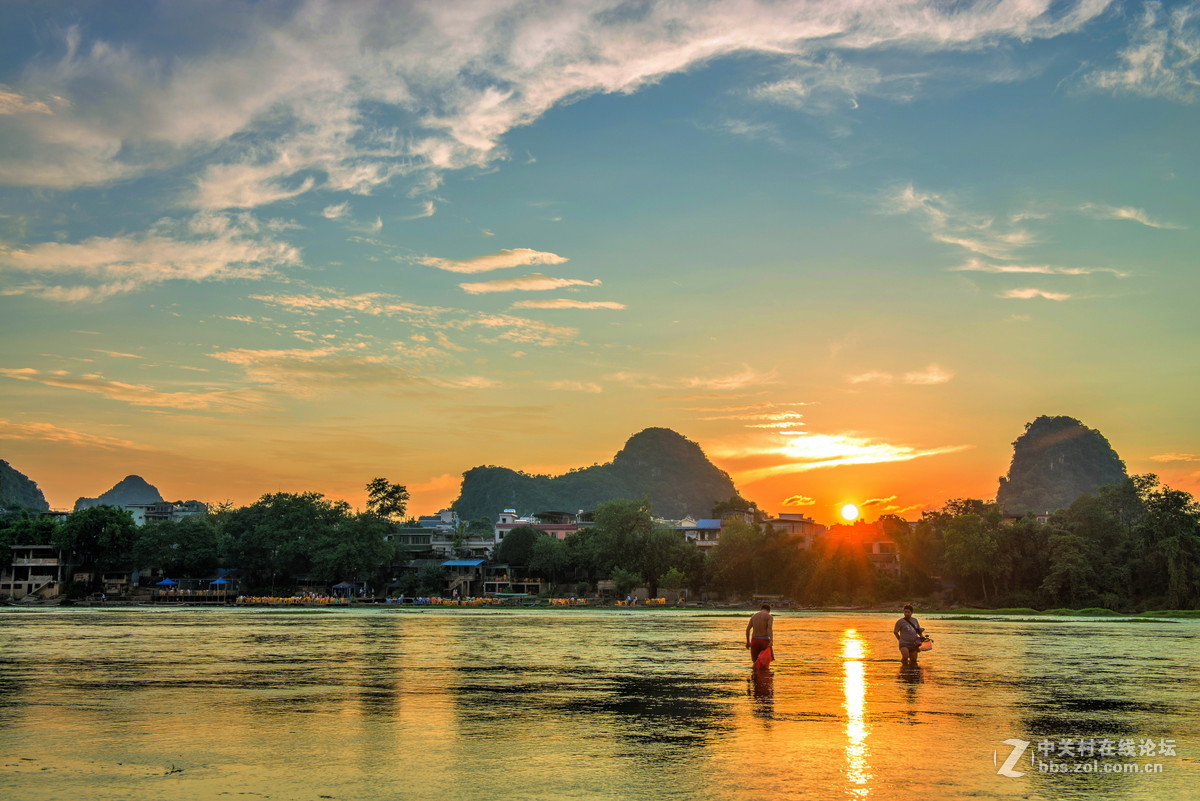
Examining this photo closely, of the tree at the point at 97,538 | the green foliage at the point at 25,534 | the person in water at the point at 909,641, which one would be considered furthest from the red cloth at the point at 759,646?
the green foliage at the point at 25,534

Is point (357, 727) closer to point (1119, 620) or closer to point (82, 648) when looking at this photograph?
point (82, 648)

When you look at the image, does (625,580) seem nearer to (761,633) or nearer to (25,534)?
(25,534)

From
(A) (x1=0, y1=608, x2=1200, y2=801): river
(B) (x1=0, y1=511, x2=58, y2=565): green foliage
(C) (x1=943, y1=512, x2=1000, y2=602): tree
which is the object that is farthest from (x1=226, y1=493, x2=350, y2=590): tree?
(A) (x1=0, y1=608, x2=1200, y2=801): river

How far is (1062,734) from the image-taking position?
488 inches

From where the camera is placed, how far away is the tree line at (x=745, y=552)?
76.0 metres

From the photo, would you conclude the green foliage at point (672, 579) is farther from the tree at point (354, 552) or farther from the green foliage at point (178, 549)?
the green foliage at point (178, 549)

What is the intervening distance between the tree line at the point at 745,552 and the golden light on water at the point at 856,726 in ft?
200

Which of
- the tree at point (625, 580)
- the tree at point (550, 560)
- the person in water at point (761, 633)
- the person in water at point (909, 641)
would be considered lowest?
the tree at point (625, 580)

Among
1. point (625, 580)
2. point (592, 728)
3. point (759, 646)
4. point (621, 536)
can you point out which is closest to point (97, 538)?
point (621, 536)

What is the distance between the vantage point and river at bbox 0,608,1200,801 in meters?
9.10

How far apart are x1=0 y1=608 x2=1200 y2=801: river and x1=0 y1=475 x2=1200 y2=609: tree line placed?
5798cm

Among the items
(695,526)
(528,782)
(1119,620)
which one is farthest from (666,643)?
(695,526)

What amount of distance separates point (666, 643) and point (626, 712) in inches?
751

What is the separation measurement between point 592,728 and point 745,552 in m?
81.7
